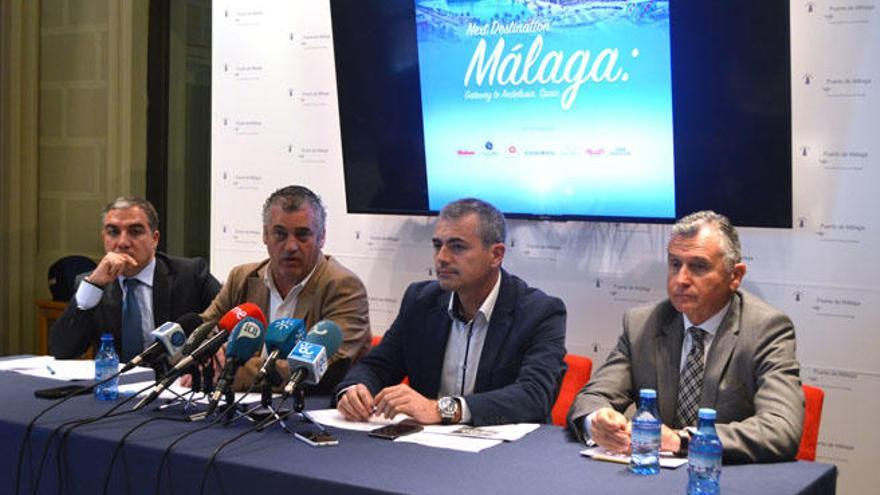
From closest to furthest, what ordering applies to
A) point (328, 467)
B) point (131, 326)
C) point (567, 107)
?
1. point (328, 467)
2. point (567, 107)
3. point (131, 326)

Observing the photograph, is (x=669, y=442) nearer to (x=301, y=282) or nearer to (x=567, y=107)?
(x=301, y=282)

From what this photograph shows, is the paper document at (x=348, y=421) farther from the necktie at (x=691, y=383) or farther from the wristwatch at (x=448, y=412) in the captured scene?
the necktie at (x=691, y=383)

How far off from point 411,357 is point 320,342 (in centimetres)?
68

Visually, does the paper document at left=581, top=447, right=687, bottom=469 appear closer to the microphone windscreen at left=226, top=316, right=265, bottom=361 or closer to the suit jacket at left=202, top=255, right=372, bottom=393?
the microphone windscreen at left=226, top=316, right=265, bottom=361

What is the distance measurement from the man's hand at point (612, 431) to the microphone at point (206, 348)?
1.01 metres

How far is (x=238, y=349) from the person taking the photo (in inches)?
120

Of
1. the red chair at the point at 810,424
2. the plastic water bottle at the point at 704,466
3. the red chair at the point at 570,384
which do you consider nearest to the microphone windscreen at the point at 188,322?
the red chair at the point at 570,384

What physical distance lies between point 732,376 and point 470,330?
2.95ft

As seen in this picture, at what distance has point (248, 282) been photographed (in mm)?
4262

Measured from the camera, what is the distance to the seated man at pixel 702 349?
3133 millimetres

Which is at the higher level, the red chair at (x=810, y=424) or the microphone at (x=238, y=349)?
the microphone at (x=238, y=349)

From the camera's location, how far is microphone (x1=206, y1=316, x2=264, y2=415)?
10.0 feet

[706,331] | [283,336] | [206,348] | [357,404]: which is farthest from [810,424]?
[206,348]

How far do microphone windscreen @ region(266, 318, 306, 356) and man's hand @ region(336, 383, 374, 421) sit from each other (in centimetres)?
24
